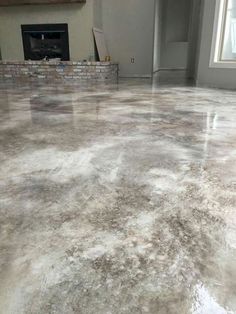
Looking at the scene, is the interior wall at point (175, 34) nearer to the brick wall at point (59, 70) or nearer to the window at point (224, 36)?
the brick wall at point (59, 70)

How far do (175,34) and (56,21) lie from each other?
5.61 meters

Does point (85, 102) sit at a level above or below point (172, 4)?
below

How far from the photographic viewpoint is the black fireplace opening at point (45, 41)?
7.12m

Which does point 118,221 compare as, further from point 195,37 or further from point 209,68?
point 195,37

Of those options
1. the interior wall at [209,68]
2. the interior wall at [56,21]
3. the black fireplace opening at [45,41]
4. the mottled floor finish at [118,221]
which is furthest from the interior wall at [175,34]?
the mottled floor finish at [118,221]

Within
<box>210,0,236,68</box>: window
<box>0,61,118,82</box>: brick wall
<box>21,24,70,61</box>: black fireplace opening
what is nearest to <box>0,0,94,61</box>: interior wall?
<box>21,24,70,61</box>: black fireplace opening

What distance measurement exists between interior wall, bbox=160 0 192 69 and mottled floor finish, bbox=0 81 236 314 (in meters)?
9.43

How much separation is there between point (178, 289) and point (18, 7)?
803 cm

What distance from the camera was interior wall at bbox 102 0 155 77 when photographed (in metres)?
7.31

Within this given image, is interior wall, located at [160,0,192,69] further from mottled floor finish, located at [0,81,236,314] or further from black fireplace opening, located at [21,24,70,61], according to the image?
mottled floor finish, located at [0,81,236,314]

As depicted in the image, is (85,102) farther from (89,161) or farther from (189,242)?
(189,242)

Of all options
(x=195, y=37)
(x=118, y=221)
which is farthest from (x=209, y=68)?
(x=118, y=221)

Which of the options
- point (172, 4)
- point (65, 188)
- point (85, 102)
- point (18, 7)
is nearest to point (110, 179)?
point (65, 188)

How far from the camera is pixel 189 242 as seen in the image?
1004 millimetres
